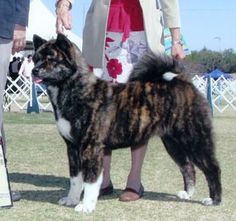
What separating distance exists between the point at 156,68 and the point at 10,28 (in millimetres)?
1094

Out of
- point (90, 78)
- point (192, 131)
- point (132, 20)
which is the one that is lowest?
point (192, 131)

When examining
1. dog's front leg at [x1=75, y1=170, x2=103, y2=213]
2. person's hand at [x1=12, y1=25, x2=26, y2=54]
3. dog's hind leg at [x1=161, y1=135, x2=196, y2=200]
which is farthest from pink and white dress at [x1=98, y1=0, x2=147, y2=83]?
dog's front leg at [x1=75, y1=170, x2=103, y2=213]

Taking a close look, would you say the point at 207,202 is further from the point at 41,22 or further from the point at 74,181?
the point at 41,22

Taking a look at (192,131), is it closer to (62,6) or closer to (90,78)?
(90,78)

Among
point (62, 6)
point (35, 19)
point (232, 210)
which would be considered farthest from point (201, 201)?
point (35, 19)

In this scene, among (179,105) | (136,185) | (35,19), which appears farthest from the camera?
(35,19)

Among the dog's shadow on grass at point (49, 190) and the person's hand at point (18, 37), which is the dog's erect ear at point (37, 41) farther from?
the dog's shadow on grass at point (49, 190)

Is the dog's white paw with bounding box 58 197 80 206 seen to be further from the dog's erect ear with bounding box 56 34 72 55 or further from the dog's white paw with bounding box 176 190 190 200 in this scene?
the dog's erect ear with bounding box 56 34 72 55

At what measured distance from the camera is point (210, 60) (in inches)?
1928

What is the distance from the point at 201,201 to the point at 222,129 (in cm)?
602

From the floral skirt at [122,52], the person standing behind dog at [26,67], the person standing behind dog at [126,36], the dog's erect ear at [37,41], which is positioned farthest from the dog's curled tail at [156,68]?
the person standing behind dog at [26,67]

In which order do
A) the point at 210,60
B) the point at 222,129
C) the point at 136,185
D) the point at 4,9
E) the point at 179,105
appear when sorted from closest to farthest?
the point at 4,9
the point at 179,105
the point at 136,185
the point at 222,129
the point at 210,60

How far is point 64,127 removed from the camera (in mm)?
3932

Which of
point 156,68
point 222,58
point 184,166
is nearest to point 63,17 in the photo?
point 156,68
